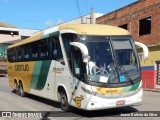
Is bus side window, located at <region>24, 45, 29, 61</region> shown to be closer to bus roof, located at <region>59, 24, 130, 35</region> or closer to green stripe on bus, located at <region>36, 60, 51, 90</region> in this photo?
green stripe on bus, located at <region>36, 60, 51, 90</region>

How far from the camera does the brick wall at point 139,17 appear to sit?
24.6 meters

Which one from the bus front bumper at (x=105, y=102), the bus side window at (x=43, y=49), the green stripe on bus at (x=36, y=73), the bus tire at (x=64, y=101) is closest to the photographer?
the bus front bumper at (x=105, y=102)

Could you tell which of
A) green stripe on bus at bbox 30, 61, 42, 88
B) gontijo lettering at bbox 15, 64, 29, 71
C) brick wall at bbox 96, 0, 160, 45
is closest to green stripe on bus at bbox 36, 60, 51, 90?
green stripe on bus at bbox 30, 61, 42, 88

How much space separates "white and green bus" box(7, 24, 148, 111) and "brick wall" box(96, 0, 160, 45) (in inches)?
530

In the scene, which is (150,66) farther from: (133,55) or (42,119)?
(42,119)

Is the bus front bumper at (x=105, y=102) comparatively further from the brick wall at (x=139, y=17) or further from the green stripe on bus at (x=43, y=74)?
the brick wall at (x=139, y=17)

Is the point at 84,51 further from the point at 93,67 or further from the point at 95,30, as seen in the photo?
the point at 95,30

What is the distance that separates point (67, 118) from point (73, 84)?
1.15m

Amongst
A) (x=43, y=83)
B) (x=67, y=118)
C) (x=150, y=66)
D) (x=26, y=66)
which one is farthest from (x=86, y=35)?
(x=150, y=66)

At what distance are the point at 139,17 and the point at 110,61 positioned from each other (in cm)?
1678

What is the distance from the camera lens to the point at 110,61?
420 inches

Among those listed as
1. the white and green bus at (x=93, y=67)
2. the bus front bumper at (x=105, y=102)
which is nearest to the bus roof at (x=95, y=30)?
the white and green bus at (x=93, y=67)

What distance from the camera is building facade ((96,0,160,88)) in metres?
24.5

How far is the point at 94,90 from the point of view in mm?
10188
